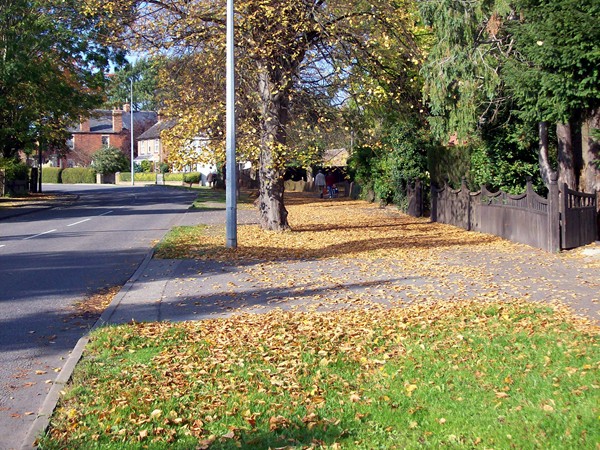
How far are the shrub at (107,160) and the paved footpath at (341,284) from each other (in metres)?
73.5

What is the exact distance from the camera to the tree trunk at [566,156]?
57.9 feet

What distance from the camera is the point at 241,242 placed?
61.8 feet

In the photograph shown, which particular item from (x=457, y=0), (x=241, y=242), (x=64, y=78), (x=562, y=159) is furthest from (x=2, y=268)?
(x=64, y=78)

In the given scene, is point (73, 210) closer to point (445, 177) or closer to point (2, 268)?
point (445, 177)

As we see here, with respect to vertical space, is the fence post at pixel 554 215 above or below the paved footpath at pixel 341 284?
above

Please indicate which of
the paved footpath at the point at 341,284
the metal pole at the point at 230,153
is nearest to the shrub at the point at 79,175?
the metal pole at the point at 230,153

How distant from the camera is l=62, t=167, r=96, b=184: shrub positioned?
8762 cm

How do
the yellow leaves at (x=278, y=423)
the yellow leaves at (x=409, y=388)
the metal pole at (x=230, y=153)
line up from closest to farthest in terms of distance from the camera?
the yellow leaves at (x=278, y=423), the yellow leaves at (x=409, y=388), the metal pole at (x=230, y=153)

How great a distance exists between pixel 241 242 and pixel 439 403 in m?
13.4

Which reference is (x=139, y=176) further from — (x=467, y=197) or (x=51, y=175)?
(x=467, y=197)

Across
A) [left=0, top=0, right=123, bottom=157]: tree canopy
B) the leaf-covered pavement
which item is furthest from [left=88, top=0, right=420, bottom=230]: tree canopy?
[left=0, top=0, right=123, bottom=157]: tree canopy

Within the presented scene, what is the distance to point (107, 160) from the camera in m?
86.2

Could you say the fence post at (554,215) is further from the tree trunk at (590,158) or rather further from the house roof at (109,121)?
the house roof at (109,121)

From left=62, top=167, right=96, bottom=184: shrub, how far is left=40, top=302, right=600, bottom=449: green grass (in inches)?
3242
